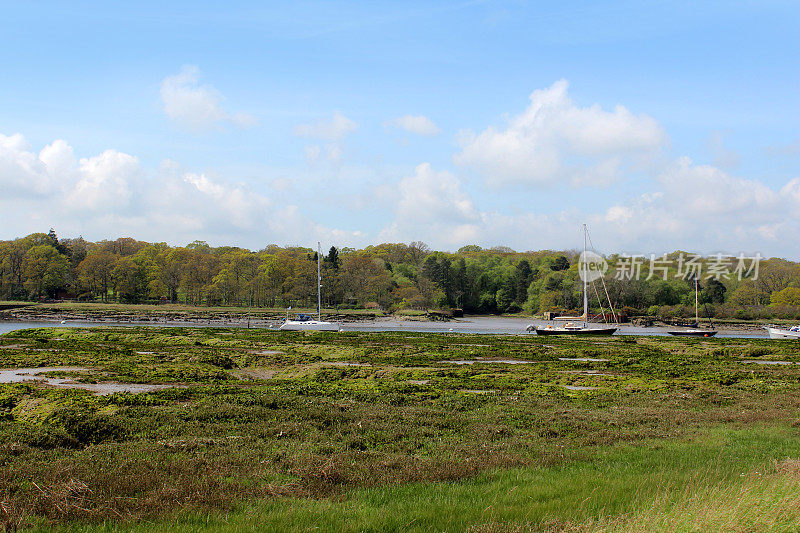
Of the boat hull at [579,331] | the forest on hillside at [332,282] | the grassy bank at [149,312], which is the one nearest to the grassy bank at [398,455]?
the boat hull at [579,331]

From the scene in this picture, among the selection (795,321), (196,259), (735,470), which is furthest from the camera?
(196,259)

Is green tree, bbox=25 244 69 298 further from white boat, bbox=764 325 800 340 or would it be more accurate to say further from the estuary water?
white boat, bbox=764 325 800 340

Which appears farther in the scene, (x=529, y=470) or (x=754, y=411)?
(x=754, y=411)

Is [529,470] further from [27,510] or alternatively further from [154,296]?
[154,296]

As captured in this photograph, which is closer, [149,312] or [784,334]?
[784,334]

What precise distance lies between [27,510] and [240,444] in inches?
193

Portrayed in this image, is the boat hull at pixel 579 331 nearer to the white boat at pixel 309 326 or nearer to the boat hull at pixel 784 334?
the boat hull at pixel 784 334

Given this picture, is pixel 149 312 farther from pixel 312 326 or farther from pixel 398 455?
pixel 398 455

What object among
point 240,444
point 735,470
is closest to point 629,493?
point 735,470

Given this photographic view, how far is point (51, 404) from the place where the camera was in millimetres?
16031

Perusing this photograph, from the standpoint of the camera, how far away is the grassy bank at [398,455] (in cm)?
790

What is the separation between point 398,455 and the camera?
38.1 ft

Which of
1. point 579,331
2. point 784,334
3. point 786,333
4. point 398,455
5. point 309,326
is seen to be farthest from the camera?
point 309,326

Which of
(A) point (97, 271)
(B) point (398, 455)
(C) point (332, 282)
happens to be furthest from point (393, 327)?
(B) point (398, 455)
